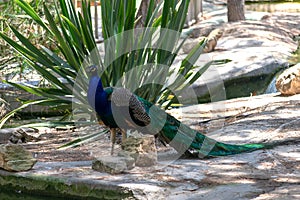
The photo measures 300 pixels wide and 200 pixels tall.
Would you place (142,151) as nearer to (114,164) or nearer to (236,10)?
(114,164)

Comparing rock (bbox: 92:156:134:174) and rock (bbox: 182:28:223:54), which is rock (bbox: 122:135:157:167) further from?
rock (bbox: 182:28:223:54)

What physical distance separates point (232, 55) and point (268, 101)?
11.0ft

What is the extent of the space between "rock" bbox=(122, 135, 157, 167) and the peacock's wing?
19cm

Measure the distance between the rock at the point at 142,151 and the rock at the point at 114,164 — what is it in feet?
0.36

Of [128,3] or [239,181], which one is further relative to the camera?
[128,3]

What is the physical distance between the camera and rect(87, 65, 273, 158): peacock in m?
5.25

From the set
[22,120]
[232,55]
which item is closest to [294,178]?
[22,120]

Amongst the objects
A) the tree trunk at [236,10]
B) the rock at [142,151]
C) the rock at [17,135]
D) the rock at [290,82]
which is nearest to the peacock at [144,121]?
the rock at [142,151]

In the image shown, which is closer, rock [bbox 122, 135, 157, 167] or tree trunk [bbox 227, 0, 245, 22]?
rock [bbox 122, 135, 157, 167]

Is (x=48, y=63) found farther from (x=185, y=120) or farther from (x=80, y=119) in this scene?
(x=185, y=120)

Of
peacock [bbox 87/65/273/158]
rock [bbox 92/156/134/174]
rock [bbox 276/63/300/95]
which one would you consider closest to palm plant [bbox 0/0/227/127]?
peacock [bbox 87/65/273/158]

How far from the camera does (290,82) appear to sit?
787cm

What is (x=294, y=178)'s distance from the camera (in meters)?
4.55

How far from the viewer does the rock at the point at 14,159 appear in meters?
4.93
